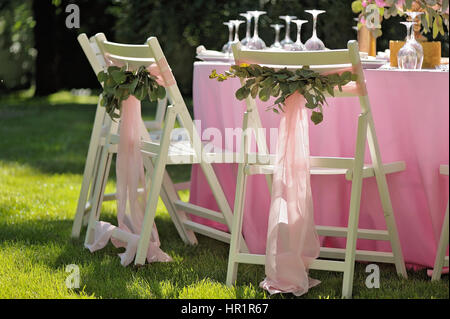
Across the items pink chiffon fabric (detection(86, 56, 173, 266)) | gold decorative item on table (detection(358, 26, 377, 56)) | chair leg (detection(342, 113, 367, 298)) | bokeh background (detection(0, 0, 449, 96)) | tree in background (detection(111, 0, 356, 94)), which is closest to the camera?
chair leg (detection(342, 113, 367, 298))

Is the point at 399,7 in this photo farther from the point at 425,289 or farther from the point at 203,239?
the point at 203,239

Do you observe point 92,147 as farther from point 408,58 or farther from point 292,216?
point 408,58

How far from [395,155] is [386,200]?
0.76ft

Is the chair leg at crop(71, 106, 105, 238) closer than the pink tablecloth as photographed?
No

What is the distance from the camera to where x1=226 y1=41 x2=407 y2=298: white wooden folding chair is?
117 inches

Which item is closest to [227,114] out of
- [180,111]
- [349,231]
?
[180,111]

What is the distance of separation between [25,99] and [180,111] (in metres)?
9.11

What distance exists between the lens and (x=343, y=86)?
9.98 ft

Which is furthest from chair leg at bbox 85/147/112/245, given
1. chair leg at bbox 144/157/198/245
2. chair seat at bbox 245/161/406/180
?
chair seat at bbox 245/161/406/180

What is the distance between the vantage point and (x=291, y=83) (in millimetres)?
2996

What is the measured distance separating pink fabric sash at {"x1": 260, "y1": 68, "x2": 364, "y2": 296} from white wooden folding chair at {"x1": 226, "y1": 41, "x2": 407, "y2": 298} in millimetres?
81

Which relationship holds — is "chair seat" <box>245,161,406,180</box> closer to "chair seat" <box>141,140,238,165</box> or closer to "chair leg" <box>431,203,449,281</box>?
"chair leg" <box>431,203,449,281</box>

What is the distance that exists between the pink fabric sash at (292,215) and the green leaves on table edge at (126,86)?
670 mm
